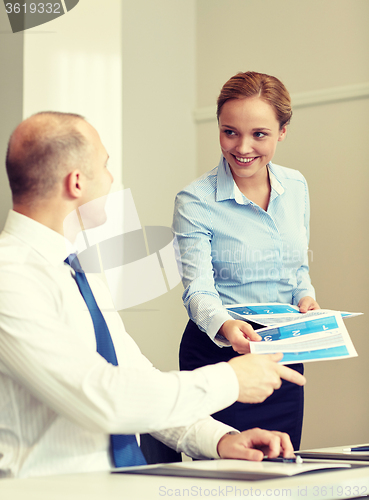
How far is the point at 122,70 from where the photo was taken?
9.63 ft

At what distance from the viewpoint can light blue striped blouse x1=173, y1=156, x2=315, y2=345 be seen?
1.64 metres

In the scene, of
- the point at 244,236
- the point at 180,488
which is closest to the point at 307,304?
the point at 244,236

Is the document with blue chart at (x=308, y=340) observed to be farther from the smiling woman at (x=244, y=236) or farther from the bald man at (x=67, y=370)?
the smiling woman at (x=244, y=236)

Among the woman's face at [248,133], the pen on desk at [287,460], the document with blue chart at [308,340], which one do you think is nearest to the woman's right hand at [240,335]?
the document with blue chart at [308,340]

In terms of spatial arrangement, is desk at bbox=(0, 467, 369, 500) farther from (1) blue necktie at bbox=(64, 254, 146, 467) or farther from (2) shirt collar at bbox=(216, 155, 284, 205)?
(2) shirt collar at bbox=(216, 155, 284, 205)

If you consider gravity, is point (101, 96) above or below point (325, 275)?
above

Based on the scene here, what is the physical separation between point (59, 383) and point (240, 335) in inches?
Result: 25.2

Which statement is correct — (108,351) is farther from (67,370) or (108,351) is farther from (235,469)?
(235,469)

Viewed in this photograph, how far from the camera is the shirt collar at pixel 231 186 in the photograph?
1.69 metres

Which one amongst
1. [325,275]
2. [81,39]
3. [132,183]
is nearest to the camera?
[81,39]

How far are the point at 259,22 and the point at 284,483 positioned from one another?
9.58 ft

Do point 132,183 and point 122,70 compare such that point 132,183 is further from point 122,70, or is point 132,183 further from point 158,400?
point 158,400

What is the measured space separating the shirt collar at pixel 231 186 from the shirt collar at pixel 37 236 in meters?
0.82

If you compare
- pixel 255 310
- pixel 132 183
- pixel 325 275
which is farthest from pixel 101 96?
pixel 255 310
